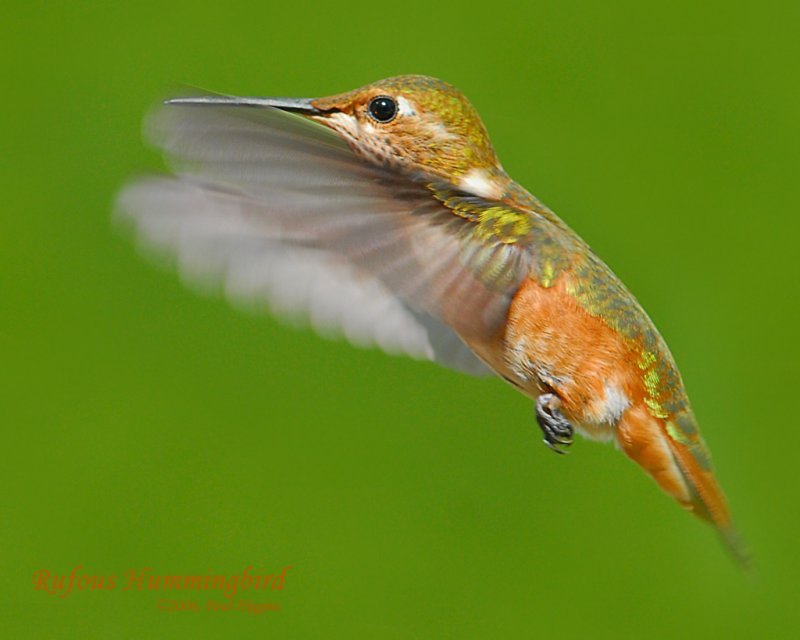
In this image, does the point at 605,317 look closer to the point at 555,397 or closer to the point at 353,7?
the point at 555,397

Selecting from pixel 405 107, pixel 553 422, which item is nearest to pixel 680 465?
pixel 553 422

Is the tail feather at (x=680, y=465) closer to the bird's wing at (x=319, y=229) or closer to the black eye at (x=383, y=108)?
the bird's wing at (x=319, y=229)

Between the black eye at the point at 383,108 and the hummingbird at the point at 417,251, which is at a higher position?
the black eye at the point at 383,108

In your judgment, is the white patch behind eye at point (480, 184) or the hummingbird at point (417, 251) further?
the white patch behind eye at point (480, 184)

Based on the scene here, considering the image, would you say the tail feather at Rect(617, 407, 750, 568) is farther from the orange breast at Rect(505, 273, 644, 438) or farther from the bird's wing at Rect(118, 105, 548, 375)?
the bird's wing at Rect(118, 105, 548, 375)

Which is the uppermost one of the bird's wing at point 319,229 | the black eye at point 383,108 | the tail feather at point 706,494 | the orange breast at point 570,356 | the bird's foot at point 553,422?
the black eye at point 383,108

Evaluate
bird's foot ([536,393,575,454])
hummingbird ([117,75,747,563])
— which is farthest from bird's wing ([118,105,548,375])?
bird's foot ([536,393,575,454])

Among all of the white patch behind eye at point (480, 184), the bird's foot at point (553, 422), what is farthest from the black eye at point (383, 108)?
the bird's foot at point (553, 422)
